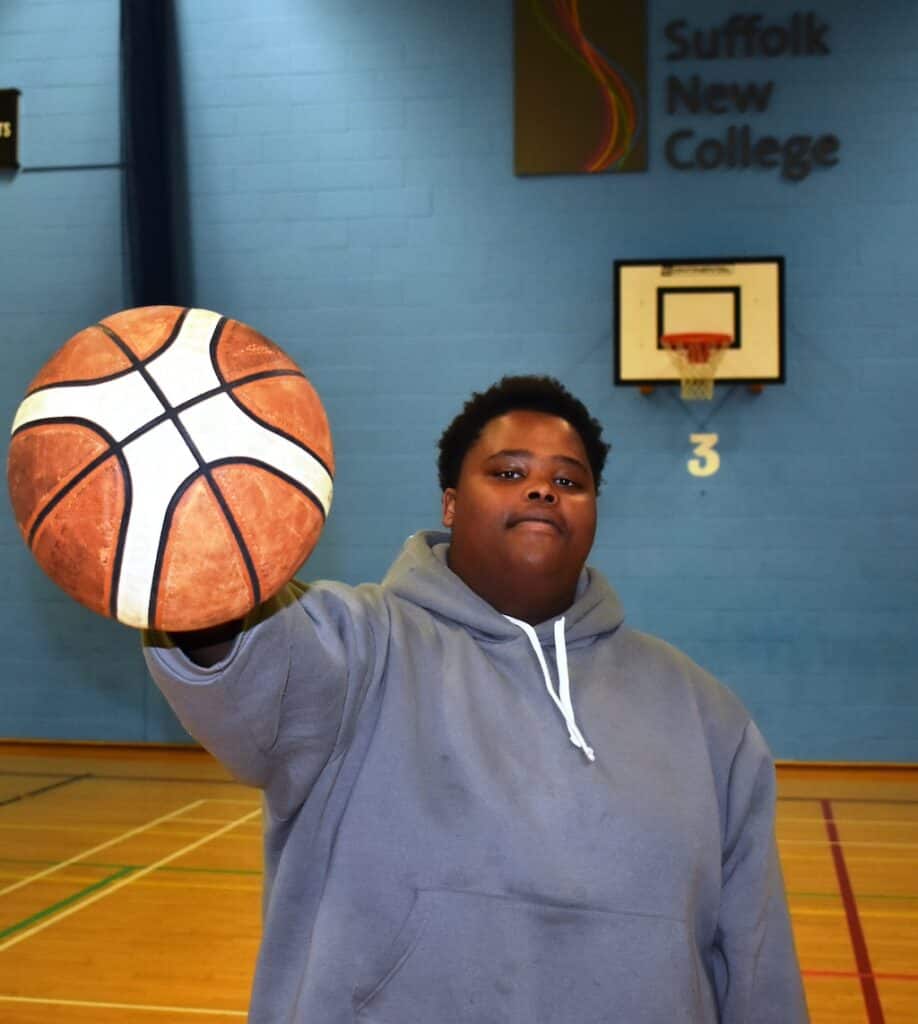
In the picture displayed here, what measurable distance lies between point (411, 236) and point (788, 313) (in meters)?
2.14

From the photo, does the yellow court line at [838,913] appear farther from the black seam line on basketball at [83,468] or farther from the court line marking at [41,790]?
the court line marking at [41,790]

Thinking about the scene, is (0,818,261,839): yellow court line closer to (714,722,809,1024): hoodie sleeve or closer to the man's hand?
(714,722,809,1024): hoodie sleeve

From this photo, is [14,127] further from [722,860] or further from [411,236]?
[722,860]

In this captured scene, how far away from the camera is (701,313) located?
672 cm

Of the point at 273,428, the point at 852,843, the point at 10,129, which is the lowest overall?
the point at 852,843

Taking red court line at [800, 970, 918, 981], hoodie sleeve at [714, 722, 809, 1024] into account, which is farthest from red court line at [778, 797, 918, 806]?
hoodie sleeve at [714, 722, 809, 1024]

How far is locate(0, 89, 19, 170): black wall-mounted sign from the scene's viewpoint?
289 inches

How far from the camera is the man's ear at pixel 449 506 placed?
181cm

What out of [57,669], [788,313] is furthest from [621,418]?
[57,669]

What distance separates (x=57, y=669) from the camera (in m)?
7.21

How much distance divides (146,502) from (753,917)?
3.10 ft

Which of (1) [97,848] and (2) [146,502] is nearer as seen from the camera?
(2) [146,502]

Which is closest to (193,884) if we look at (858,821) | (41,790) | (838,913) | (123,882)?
(123,882)

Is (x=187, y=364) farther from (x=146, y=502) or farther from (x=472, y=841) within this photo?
(x=472, y=841)
